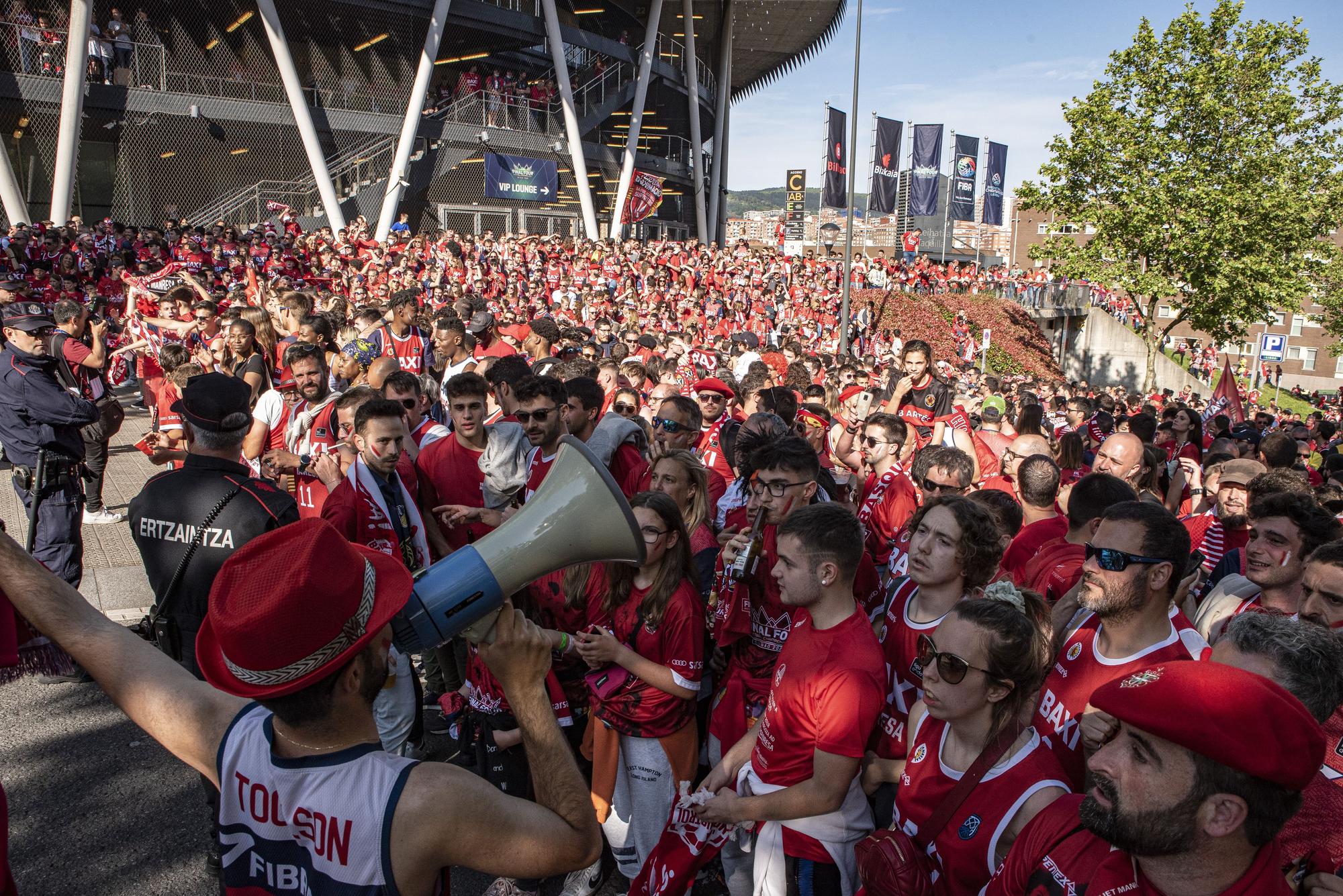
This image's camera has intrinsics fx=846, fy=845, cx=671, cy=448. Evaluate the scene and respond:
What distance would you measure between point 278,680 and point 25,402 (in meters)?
5.67

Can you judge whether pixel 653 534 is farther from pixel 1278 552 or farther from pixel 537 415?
pixel 1278 552

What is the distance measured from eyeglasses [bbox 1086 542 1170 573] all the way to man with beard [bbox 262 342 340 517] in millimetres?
4128

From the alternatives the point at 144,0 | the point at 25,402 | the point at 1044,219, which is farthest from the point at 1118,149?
the point at 1044,219

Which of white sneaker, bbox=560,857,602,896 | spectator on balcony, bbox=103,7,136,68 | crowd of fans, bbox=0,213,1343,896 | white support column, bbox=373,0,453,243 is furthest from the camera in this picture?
white support column, bbox=373,0,453,243

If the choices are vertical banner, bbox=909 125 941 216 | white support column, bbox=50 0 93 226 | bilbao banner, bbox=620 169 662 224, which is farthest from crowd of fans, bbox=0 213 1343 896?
vertical banner, bbox=909 125 941 216

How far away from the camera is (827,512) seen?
3043 millimetres

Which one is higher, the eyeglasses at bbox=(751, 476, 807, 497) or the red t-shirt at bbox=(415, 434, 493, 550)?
the eyeglasses at bbox=(751, 476, 807, 497)

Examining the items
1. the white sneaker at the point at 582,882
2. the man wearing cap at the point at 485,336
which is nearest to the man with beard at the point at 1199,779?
the white sneaker at the point at 582,882

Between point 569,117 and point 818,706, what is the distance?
101ft

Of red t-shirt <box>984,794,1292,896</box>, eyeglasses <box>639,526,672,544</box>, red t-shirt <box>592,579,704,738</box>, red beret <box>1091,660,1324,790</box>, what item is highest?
red beret <box>1091,660,1324,790</box>

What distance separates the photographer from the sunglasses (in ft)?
15.3

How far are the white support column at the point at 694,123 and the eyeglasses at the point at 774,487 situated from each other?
125ft

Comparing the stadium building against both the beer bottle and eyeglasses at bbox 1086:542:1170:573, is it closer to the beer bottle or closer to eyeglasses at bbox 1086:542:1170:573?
the beer bottle

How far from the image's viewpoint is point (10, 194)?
1908 cm
